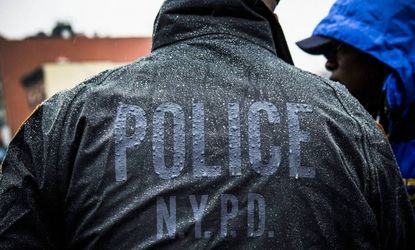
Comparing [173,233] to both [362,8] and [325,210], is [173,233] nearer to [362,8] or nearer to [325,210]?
[325,210]

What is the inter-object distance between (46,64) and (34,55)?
0.80m

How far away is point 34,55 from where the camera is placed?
1564cm

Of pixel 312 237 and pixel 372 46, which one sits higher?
pixel 372 46

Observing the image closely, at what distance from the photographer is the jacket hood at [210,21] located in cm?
145

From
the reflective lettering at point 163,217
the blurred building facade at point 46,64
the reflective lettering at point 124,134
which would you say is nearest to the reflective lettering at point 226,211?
the reflective lettering at point 163,217

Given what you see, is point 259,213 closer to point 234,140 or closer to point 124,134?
point 234,140

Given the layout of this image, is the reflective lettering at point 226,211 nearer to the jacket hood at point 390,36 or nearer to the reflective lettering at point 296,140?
the reflective lettering at point 296,140

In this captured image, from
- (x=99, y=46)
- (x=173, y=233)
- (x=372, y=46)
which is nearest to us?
(x=173, y=233)

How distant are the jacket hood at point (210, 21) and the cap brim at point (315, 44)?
1.20 metres

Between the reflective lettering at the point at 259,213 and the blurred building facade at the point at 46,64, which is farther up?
the reflective lettering at the point at 259,213

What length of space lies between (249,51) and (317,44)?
4.23ft

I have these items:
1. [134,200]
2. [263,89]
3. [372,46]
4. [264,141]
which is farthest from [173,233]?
[372,46]

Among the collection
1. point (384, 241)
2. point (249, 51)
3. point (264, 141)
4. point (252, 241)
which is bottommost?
point (384, 241)

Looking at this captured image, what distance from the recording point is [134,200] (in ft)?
4.17
